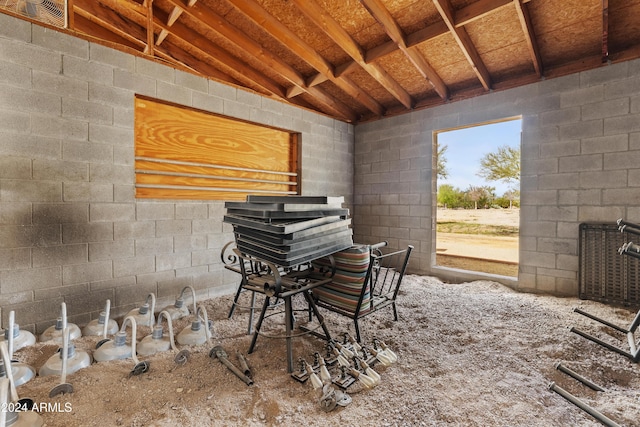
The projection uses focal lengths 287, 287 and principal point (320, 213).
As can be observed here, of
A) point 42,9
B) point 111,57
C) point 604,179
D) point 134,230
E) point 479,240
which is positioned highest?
point 42,9

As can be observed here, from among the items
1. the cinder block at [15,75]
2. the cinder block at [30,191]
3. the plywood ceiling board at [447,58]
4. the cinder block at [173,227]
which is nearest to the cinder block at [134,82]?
the cinder block at [15,75]

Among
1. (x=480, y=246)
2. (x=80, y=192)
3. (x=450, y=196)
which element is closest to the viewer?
(x=80, y=192)

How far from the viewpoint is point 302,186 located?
4062 millimetres

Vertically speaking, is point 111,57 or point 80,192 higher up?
point 111,57

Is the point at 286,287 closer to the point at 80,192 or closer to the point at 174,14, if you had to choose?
the point at 80,192

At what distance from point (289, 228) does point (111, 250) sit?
1902 millimetres

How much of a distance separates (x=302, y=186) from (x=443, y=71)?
7.49ft

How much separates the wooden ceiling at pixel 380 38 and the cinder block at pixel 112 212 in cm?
141

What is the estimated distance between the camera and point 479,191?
26.3 feet

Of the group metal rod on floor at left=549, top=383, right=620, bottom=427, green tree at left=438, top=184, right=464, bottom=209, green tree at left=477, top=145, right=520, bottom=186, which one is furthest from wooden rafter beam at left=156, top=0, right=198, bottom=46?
green tree at left=477, top=145, right=520, bottom=186

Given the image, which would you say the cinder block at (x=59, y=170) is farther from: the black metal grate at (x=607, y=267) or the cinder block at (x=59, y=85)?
the black metal grate at (x=607, y=267)

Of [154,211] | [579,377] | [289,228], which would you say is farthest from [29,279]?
[579,377]

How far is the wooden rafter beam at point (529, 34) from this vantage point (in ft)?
7.77

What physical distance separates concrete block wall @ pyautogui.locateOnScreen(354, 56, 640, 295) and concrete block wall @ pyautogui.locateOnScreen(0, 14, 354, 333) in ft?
9.39
